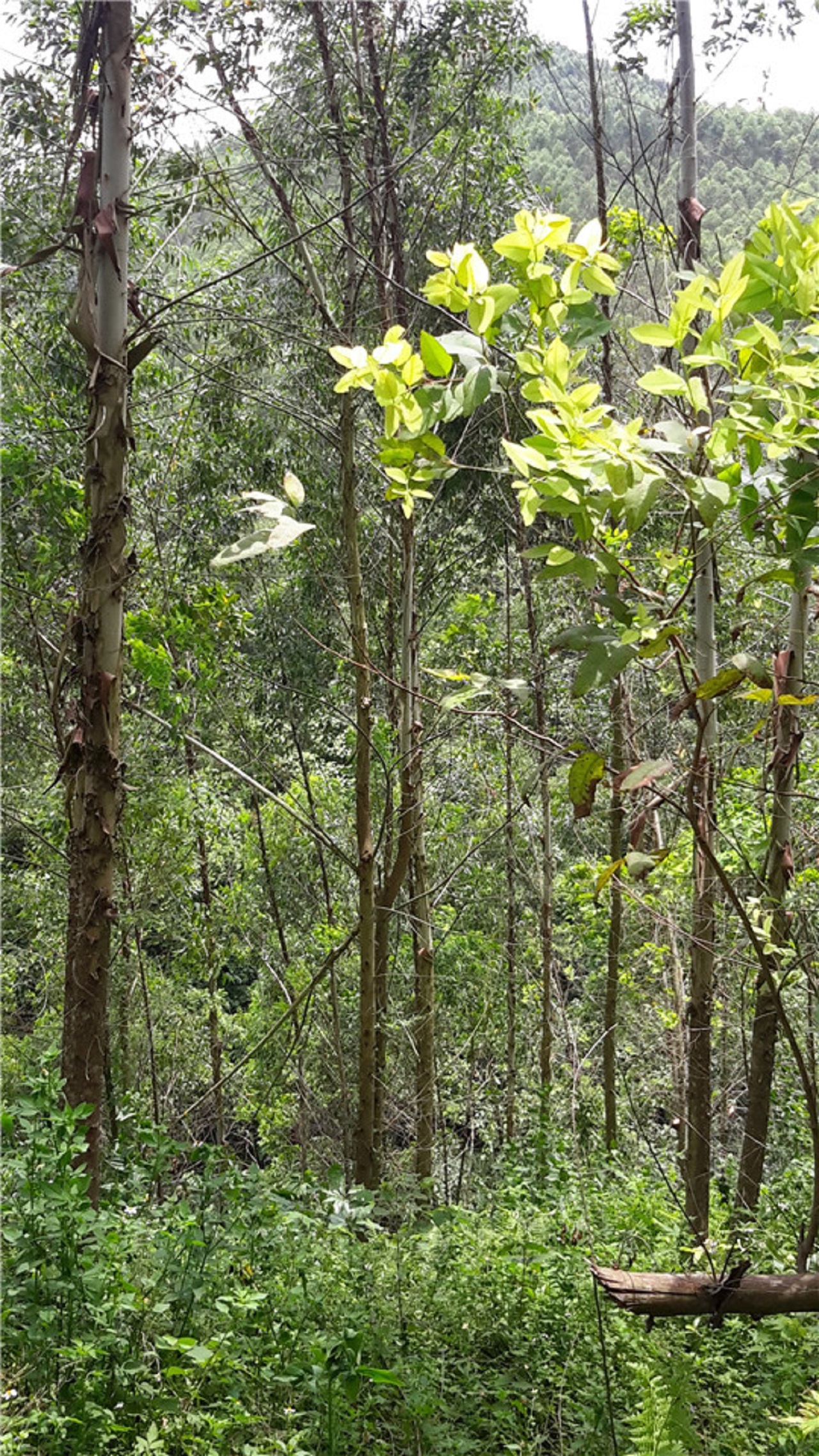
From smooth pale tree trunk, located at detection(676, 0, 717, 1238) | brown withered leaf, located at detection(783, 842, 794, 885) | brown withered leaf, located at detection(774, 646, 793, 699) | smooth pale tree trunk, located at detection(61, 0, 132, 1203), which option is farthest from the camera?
smooth pale tree trunk, located at detection(61, 0, 132, 1203)

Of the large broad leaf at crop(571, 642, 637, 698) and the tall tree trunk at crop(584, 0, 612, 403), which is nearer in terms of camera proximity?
the large broad leaf at crop(571, 642, 637, 698)

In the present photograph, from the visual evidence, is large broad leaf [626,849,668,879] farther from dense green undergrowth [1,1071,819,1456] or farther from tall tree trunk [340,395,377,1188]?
tall tree trunk [340,395,377,1188]

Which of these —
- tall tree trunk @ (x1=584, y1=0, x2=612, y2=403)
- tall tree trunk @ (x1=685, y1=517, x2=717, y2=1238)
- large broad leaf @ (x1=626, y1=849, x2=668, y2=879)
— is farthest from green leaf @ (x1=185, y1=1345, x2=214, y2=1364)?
tall tree trunk @ (x1=584, y1=0, x2=612, y2=403)

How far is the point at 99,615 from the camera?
2.79m

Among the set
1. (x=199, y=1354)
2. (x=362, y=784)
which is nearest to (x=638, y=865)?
(x=199, y=1354)

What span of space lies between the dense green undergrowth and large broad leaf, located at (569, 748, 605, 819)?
3.82 feet

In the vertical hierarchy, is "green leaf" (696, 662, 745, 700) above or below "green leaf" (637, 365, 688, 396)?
below

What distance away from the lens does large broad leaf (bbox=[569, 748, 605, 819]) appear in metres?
1.23

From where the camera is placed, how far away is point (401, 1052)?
7.53 meters

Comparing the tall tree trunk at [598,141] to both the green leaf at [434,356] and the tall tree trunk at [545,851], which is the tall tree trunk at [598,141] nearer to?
the tall tree trunk at [545,851]

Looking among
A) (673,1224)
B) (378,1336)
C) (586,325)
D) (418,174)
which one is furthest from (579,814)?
(418,174)

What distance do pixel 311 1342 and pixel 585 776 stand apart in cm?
165

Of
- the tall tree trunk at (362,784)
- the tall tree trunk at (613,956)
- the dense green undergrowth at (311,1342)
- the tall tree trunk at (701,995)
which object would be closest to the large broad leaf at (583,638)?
the tall tree trunk at (701,995)

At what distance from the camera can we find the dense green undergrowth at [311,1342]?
2.00 metres
